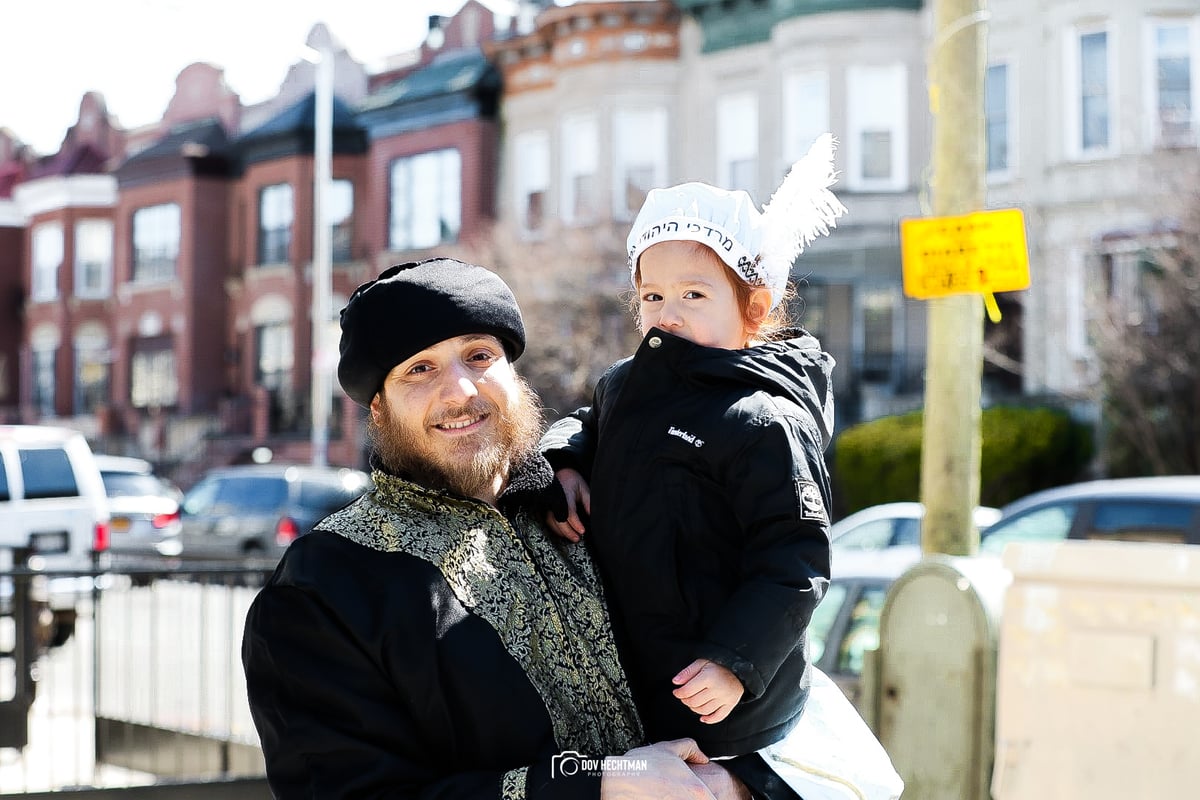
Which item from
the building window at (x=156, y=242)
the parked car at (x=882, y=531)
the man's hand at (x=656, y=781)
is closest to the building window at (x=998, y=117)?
the parked car at (x=882, y=531)

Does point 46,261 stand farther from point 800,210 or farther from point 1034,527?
point 800,210

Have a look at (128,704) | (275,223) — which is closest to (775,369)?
(128,704)

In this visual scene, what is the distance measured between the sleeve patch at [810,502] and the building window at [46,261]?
40.5 meters

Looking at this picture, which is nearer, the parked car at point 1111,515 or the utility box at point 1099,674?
the utility box at point 1099,674

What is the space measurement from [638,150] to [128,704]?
20320mm

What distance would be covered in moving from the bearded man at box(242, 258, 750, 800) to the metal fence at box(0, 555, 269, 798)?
4.20 meters

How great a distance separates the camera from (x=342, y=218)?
32.7 m

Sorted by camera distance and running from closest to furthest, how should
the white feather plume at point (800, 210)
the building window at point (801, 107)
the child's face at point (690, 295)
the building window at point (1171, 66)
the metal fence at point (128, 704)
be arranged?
the child's face at point (690, 295)
the white feather plume at point (800, 210)
the metal fence at point (128, 704)
the building window at point (1171, 66)
the building window at point (801, 107)

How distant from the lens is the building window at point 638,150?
26.2 metres

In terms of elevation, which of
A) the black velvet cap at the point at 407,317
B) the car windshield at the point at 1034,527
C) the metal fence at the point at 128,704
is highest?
the black velvet cap at the point at 407,317

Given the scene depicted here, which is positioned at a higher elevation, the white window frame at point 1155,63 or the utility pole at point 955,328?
the white window frame at point 1155,63

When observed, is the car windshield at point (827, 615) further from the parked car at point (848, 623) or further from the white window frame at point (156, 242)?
the white window frame at point (156, 242)

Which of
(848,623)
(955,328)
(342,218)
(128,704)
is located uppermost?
(342,218)
